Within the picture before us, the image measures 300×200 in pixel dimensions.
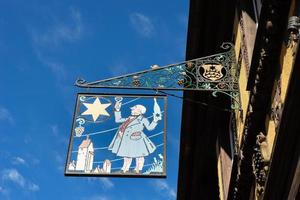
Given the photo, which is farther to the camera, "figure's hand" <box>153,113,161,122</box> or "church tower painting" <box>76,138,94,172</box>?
"figure's hand" <box>153,113,161,122</box>

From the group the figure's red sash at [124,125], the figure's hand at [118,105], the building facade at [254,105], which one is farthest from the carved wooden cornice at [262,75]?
the figure's hand at [118,105]

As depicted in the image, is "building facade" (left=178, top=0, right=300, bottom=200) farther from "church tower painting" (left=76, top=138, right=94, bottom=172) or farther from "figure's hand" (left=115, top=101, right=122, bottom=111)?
"church tower painting" (left=76, top=138, right=94, bottom=172)

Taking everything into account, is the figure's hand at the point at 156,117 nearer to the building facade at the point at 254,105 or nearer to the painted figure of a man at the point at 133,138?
the painted figure of a man at the point at 133,138

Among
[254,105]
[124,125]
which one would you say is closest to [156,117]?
[124,125]

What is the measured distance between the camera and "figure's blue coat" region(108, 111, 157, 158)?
344 inches

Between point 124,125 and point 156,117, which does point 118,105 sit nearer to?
point 124,125

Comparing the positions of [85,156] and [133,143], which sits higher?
[133,143]

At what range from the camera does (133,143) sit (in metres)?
8.88

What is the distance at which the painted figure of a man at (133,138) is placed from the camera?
8.65 meters

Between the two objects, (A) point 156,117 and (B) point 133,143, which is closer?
(B) point 133,143

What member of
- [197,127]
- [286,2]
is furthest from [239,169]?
[197,127]

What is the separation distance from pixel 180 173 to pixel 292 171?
9.98 meters

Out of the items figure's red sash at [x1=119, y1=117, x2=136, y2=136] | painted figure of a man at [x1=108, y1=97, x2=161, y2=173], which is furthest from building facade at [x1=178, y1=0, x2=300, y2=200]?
figure's red sash at [x1=119, y1=117, x2=136, y2=136]

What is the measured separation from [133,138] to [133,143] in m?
0.10
